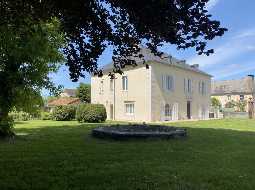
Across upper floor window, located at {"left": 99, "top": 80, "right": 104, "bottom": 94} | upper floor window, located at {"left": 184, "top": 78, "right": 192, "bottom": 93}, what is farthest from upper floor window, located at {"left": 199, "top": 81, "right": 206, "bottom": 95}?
upper floor window, located at {"left": 99, "top": 80, "right": 104, "bottom": 94}

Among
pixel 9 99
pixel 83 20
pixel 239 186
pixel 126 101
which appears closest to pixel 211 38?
pixel 83 20

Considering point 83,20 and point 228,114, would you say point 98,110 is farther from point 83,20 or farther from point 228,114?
point 228,114

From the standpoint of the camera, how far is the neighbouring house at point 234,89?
312ft

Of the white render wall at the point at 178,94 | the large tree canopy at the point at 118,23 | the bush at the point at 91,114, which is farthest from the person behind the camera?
the white render wall at the point at 178,94

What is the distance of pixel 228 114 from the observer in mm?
62188

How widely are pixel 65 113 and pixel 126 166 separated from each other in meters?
31.3

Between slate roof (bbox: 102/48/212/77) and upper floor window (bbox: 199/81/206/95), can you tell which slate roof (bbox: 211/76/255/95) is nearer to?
upper floor window (bbox: 199/81/206/95)

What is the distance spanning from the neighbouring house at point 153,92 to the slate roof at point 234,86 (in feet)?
142

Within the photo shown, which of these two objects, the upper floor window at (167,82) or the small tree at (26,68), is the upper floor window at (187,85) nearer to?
the upper floor window at (167,82)

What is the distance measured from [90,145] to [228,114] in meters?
50.3

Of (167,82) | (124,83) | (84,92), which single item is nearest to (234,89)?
(84,92)

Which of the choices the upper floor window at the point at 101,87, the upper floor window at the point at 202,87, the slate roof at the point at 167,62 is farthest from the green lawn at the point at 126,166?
the upper floor window at the point at 202,87

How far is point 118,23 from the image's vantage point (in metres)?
7.94

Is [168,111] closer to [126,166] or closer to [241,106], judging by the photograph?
[126,166]
